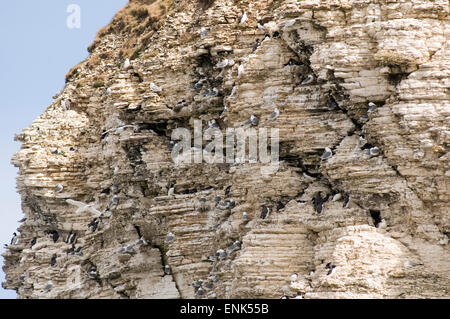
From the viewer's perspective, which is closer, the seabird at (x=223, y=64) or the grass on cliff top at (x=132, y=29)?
the seabird at (x=223, y=64)

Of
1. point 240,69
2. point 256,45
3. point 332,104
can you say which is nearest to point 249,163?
point 240,69

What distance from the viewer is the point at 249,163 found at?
5197 cm

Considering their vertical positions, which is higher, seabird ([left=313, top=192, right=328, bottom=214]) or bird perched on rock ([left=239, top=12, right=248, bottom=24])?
bird perched on rock ([left=239, top=12, right=248, bottom=24])

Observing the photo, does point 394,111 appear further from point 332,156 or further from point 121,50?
point 121,50

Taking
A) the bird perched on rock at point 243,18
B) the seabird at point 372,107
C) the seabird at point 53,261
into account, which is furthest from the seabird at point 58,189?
the seabird at point 372,107

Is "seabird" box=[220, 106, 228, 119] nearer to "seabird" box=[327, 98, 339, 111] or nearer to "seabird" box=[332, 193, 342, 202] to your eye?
"seabird" box=[327, 98, 339, 111]

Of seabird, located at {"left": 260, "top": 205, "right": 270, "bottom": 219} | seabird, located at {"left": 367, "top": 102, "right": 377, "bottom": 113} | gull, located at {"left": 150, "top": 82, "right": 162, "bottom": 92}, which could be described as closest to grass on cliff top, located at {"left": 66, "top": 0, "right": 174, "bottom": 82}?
gull, located at {"left": 150, "top": 82, "right": 162, "bottom": 92}

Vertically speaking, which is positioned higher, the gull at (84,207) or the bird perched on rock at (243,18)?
the bird perched on rock at (243,18)

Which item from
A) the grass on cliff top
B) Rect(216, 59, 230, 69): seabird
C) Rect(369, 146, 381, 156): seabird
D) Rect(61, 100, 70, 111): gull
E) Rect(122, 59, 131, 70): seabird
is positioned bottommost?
Rect(369, 146, 381, 156): seabird

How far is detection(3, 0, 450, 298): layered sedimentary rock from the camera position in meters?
47.0

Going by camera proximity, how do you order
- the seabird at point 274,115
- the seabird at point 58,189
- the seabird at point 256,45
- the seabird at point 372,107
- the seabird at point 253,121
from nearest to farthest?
the seabird at point 372,107 → the seabird at point 274,115 → the seabird at point 253,121 → the seabird at point 256,45 → the seabird at point 58,189

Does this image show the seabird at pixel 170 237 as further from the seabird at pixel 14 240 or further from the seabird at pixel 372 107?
the seabird at pixel 372 107

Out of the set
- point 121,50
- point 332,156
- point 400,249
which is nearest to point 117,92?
point 121,50

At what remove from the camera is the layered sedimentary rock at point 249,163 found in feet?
154
